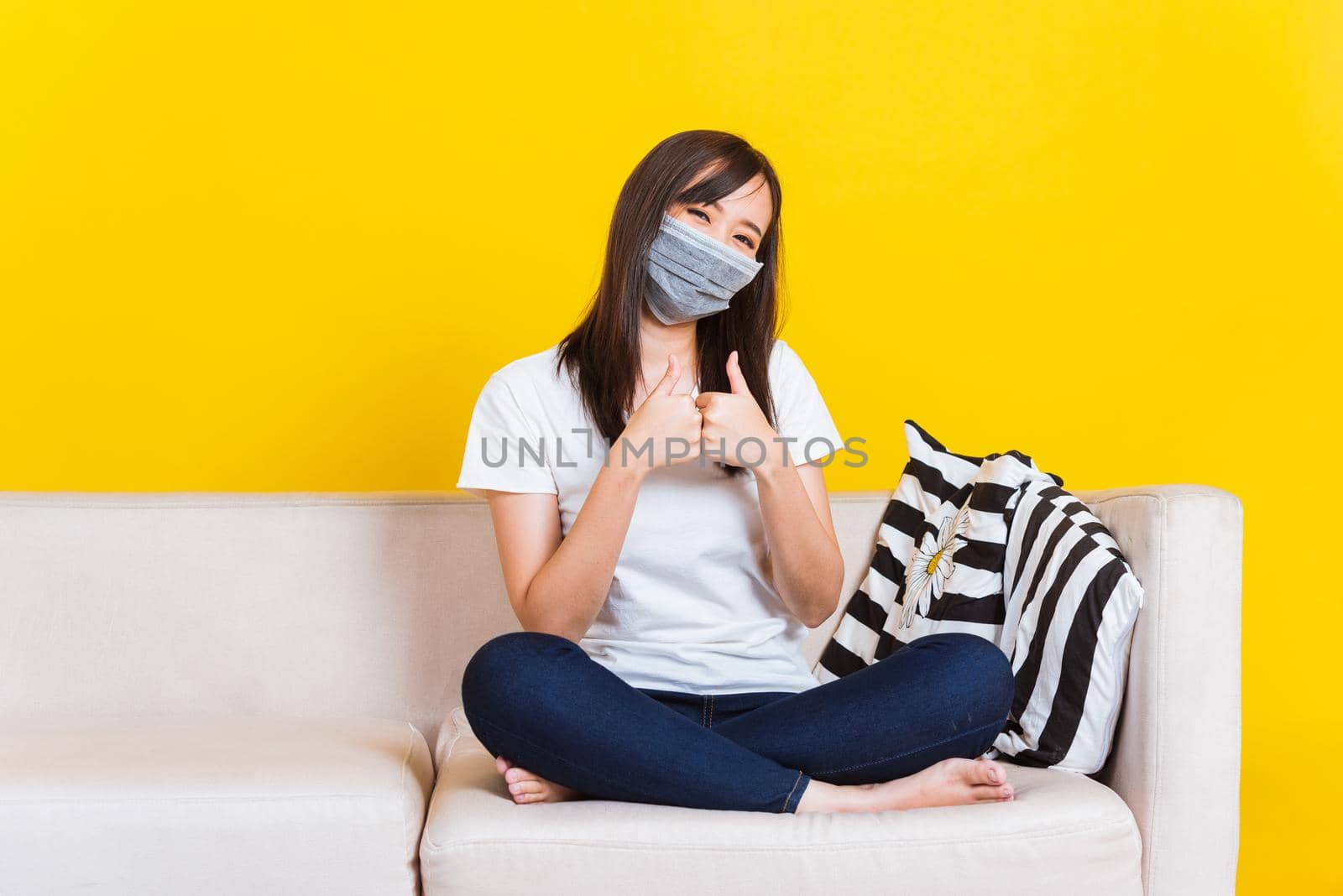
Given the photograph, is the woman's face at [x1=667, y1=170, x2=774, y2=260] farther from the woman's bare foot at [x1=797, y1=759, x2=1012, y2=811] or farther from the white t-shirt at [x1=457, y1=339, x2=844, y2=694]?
the woman's bare foot at [x1=797, y1=759, x2=1012, y2=811]

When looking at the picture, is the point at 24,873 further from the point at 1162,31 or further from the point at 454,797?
the point at 1162,31

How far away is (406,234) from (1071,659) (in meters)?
1.87

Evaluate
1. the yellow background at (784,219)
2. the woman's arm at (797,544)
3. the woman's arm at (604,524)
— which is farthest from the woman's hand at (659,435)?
the yellow background at (784,219)

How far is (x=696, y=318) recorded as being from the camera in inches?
77.9

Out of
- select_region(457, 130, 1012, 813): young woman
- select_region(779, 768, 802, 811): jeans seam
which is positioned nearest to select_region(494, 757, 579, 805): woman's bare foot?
select_region(457, 130, 1012, 813): young woman

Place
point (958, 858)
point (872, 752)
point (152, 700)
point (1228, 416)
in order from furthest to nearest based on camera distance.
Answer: point (1228, 416) < point (152, 700) < point (872, 752) < point (958, 858)

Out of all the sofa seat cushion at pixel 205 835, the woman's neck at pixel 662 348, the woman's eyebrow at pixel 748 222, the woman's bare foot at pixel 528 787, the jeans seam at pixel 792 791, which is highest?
the woman's eyebrow at pixel 748 222

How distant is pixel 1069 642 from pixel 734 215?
2.48 feet

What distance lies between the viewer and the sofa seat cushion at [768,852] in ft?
4.81

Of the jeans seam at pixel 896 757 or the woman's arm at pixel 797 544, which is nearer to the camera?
the jeans seam at pixel 896 757

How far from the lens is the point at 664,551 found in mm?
1827

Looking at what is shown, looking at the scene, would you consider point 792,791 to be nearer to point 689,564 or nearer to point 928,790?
point 928,790

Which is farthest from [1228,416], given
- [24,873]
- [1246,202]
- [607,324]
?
[24,873]

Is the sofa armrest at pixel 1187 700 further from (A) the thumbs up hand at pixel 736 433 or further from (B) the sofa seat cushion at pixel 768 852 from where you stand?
(A) the thumbs up hand at pixel 736 433
